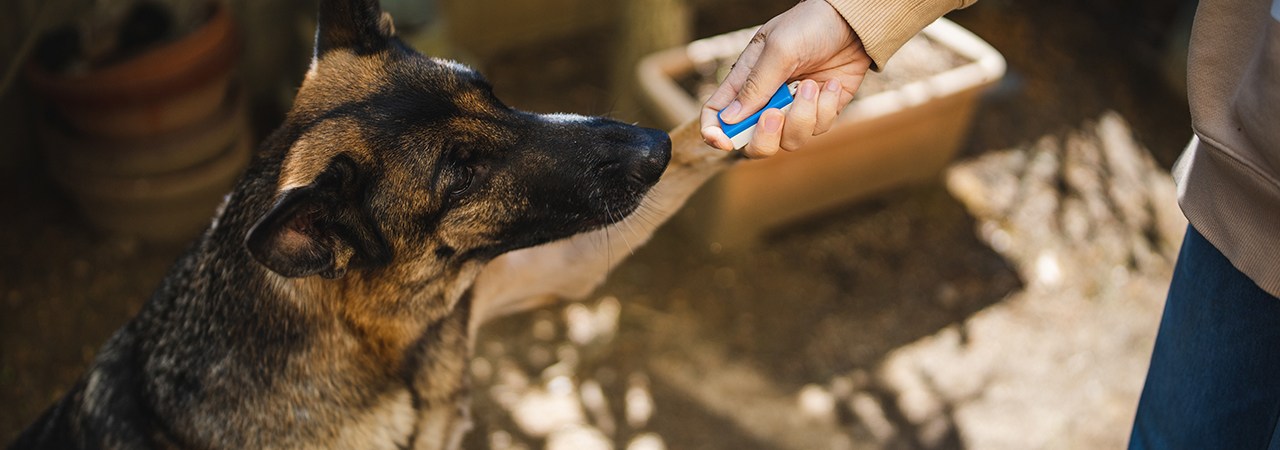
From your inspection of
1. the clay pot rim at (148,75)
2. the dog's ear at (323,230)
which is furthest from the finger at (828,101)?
the clay pot rim at (148,75)

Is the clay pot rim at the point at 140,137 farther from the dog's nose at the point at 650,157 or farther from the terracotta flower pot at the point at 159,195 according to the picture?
the dog's nose at the point at 650,157

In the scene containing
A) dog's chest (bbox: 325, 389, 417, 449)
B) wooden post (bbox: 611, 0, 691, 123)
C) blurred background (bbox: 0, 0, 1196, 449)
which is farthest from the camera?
wooden post (bbox: 611, 0, 691, 123)

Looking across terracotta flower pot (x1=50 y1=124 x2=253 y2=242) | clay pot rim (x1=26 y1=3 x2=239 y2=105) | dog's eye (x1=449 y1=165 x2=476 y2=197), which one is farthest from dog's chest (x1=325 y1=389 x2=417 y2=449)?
clay pot rim (x1=26 y1=3 x2=239 y2=105)

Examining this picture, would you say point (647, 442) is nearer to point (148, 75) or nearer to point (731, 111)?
point (731, 111)

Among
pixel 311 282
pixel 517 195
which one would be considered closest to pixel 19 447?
pixel 311 282

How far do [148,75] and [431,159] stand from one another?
272 centimetres

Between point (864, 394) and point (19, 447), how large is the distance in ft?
Result: 10.4

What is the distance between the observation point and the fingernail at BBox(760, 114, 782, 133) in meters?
1.94

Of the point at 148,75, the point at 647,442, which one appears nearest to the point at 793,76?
the point at 647,442

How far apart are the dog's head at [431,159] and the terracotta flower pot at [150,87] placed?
87.6 inches

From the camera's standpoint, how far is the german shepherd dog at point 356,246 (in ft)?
7.34

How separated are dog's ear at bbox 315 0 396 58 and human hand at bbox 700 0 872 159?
94 centimetres

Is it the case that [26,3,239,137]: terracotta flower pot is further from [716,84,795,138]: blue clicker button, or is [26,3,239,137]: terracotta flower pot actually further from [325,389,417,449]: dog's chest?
[716,84,795,138]: blue clicker button

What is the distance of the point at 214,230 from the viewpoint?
95.1 inches
